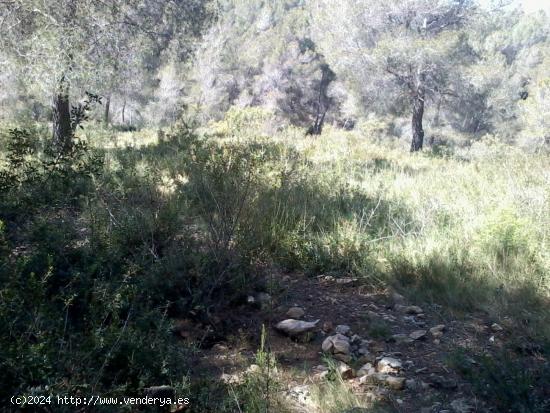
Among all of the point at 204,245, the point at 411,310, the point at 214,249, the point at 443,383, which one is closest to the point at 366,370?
the point at 443,383

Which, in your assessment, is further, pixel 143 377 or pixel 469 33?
pixel 469 33

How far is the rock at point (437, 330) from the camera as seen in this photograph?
276 cm

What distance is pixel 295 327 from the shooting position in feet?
8.98

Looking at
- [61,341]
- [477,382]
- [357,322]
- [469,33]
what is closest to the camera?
[61,341]

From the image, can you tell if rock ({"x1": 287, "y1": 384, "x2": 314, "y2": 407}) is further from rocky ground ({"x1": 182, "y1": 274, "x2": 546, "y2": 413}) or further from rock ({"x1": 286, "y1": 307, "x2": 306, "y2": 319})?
rock ({"x1": 286, "y1": 307, "x2": 306, "y2": 319})

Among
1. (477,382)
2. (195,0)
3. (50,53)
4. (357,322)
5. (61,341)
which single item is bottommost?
(357,322)

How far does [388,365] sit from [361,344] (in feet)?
0.94

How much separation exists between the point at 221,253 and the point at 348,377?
1.20m

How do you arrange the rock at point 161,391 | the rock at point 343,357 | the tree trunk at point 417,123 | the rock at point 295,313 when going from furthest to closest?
the tree trunk at point 417,123
the rock at point 295,313
the rock at point 343,357
the rock at point 161,391

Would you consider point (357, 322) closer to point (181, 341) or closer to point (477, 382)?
point (477, 382)

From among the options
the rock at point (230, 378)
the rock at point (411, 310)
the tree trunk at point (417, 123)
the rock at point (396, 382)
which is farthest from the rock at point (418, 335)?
the tree trunk at point (417, 123)

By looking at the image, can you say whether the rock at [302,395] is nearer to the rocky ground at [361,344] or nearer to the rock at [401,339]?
the rocky ground at [361,344]

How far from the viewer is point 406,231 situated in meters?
4.24

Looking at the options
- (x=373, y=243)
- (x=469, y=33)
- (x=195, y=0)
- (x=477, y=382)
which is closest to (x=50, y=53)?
(x=195, y=0)
